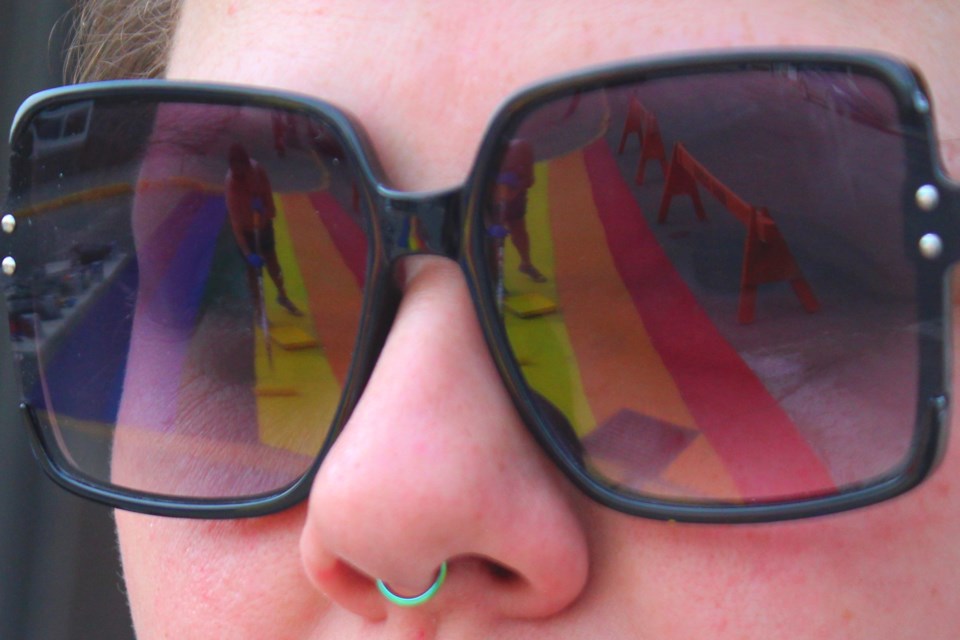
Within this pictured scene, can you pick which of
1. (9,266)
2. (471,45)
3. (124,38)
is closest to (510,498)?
(471,45)

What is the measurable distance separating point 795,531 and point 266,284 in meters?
0.52

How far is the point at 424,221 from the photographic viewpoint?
2.54ft

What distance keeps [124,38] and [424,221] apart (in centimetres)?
82

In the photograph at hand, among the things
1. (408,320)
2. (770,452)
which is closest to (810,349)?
(770,452)

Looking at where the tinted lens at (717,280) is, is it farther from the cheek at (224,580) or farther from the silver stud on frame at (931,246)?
the cheek at (224,580)

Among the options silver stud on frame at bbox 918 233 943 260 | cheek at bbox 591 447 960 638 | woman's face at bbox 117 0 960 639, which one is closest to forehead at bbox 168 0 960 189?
woman's face at bbox 117 0 960 639

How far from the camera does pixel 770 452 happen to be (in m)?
0.70

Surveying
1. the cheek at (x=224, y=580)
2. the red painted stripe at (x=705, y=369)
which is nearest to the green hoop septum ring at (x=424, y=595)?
the cheek at (x=224, y=580)

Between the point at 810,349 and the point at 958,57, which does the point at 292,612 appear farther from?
the point at 958,57

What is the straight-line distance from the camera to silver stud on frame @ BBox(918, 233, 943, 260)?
662 mm

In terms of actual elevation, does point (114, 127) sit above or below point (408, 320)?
above

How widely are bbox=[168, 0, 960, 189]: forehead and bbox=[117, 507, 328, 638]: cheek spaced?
0.37m

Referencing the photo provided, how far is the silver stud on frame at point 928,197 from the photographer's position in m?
0.66

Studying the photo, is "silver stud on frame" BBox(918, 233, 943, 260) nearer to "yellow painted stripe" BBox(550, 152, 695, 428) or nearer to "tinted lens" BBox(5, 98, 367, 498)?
"yellow painted stripe" BBox(550, 152, 695, 428)
